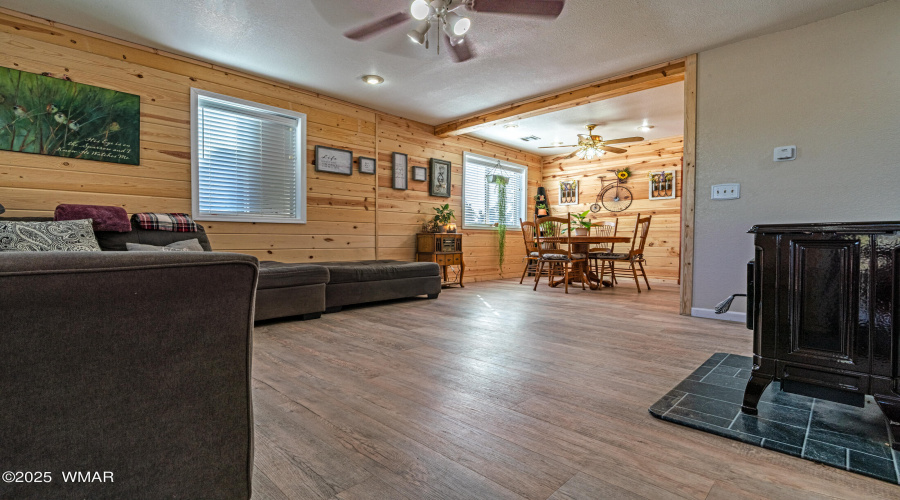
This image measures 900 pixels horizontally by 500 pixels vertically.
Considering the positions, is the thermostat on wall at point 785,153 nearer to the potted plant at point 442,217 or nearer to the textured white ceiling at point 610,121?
the textured white ceiling at point 610,121

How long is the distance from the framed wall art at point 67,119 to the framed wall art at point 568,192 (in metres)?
6.36

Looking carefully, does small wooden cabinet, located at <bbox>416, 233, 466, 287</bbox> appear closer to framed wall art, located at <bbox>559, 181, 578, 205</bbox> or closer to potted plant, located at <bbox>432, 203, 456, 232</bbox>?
potted plant, located at <bbox>432, 203, 456, 232</bbox>

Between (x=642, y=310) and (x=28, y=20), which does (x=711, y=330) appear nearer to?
(x=642, y=310)

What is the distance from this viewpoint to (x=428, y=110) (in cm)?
521

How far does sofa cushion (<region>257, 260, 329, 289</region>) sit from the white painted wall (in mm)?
3189

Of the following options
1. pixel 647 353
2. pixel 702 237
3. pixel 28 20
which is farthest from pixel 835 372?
pixel 28 20

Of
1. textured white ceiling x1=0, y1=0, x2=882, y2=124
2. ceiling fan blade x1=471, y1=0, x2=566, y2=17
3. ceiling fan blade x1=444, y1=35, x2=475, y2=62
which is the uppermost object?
textured white ceiling x1=0, y1=0, x2=882, y2=124

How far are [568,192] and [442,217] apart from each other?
3.04 meters

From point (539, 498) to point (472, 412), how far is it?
54 centimetres

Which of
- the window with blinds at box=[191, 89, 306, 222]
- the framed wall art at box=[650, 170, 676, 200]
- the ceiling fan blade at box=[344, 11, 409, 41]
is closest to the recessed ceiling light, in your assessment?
the window with blinds at box=[191, 89, 306, 222]

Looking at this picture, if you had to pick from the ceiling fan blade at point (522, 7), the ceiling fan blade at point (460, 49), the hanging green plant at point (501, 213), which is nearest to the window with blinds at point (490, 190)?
the hanging green plant at point (501, 213)

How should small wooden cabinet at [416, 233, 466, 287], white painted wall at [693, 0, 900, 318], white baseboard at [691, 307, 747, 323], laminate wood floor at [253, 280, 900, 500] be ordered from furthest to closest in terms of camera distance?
small wooden cabinet at [416, 233, 466, 287], white baseboard at [691, 307, 747, 323], white painted wall at [693, 0, 900, 318], laminate wood floor at [253, 280, 900, 500]

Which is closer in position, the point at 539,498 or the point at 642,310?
the point at 539,498

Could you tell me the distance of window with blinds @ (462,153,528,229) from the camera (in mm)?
6512
